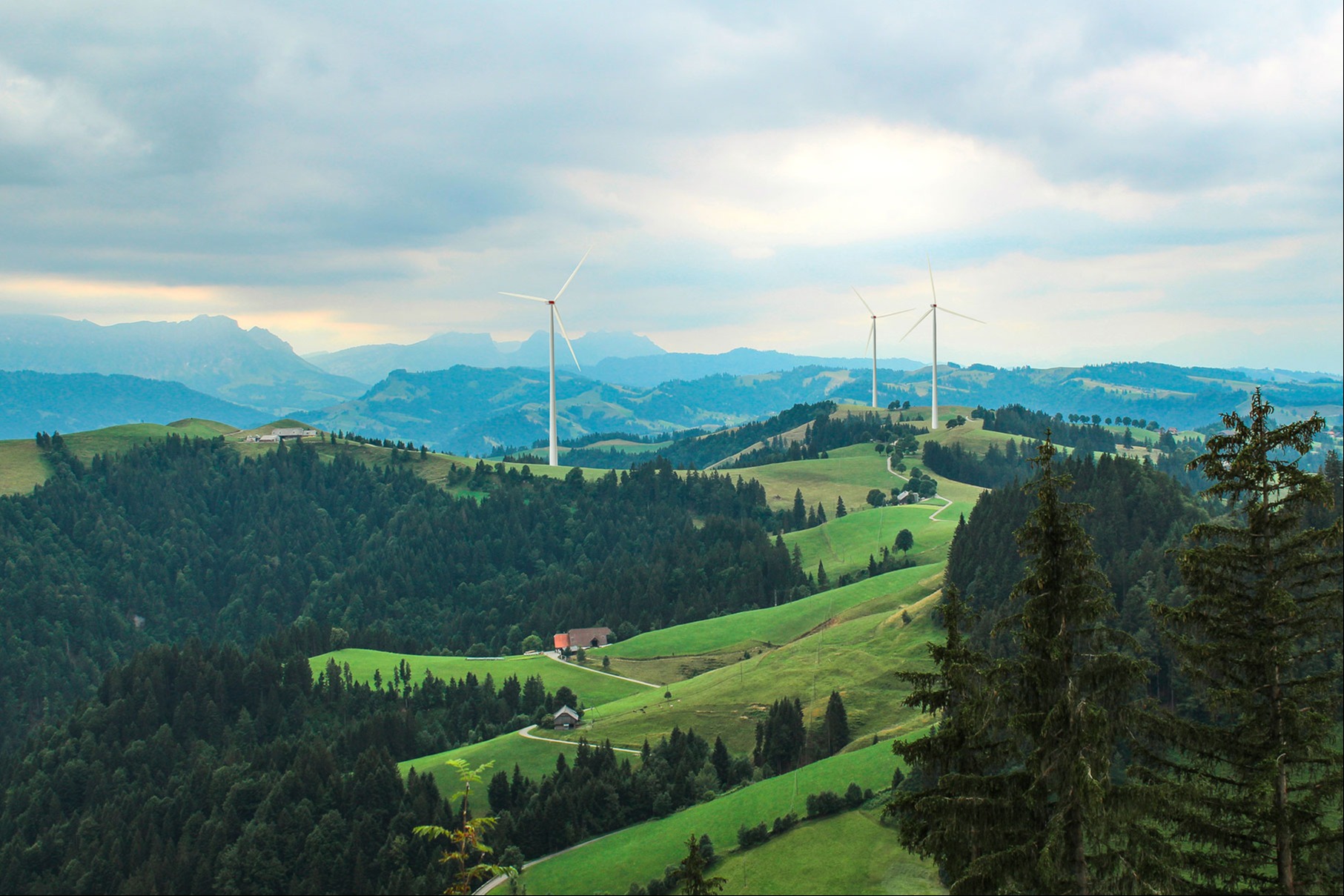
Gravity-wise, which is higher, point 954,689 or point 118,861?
point 954,689

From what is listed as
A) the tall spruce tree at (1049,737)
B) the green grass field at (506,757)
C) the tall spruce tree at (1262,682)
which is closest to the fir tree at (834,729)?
the green grass field at (506,757)

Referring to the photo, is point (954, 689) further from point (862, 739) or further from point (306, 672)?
point (306, 672)

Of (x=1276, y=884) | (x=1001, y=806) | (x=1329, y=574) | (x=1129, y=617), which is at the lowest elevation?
(x=1129, y=617)

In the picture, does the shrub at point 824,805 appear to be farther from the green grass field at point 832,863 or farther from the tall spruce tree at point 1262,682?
the tall spruce tree at point 1262,682

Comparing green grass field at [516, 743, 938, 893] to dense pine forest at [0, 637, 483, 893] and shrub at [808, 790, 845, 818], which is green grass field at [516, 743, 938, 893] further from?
dense pine forest at [0, 637, 483, 893]

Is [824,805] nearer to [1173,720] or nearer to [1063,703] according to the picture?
[1173,720]

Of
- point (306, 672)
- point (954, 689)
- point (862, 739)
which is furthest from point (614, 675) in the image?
point (954, 689)

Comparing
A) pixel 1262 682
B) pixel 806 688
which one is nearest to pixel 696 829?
pixel 806 688
